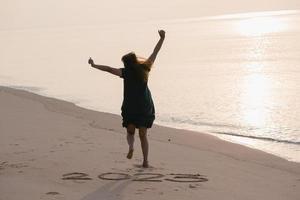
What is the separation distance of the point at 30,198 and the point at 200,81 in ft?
79.1

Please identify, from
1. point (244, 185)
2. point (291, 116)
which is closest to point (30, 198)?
point (244, 185)

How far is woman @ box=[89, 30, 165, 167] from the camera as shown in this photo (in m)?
8.24

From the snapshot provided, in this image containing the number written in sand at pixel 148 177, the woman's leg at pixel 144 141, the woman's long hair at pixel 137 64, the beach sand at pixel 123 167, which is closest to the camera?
the beach sand at pixel 123 167

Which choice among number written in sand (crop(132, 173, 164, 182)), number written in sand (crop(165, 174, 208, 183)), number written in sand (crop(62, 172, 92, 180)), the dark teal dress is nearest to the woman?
the dark teal dress

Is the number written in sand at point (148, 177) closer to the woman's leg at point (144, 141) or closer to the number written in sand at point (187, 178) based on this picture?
the number written in sand at point (187, 178)

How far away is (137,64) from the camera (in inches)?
324

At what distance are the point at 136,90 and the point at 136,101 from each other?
16 cm

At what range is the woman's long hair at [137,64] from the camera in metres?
8.23

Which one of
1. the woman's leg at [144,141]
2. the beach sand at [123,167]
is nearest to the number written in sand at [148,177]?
the beach sand at [123,167]

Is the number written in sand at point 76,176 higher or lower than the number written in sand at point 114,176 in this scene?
lower

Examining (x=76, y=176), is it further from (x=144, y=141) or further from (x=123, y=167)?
(x=144, y=141)

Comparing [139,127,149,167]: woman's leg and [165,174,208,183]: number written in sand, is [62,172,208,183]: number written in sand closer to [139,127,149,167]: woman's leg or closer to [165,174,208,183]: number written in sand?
[165,174,208,183]: number written in sand

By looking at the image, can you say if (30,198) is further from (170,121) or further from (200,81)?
(200,81)

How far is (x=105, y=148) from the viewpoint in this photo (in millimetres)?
10297
